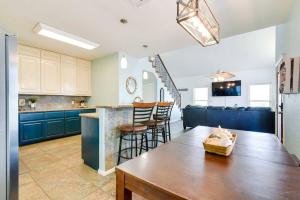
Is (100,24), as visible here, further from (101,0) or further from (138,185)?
(138,185)

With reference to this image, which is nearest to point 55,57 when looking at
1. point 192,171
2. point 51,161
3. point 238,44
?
point 51,161

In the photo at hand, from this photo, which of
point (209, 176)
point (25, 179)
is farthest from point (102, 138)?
point (209, 176)

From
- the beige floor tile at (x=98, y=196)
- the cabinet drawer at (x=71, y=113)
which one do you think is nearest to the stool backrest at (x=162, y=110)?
the beige floor tile at (x=98, y=196)

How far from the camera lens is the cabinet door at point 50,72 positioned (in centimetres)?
412

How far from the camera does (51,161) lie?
2799 millimetres

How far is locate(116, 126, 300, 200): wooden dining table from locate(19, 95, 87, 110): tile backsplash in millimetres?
4594

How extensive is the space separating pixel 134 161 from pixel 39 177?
7.00 ft

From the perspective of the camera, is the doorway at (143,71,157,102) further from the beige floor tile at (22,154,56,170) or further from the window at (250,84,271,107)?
the window at (250,84,271,107)

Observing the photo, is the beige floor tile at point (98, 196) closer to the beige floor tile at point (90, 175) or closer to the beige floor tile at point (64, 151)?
the beige floor tile at point (90, 175)

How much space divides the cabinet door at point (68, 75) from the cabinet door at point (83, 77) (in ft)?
0.42

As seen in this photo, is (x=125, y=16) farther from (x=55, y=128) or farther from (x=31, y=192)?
(x=55, y=128)

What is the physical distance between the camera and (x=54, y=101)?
4.73 metres

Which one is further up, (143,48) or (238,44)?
(238,44)

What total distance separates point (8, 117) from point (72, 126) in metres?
3.69
